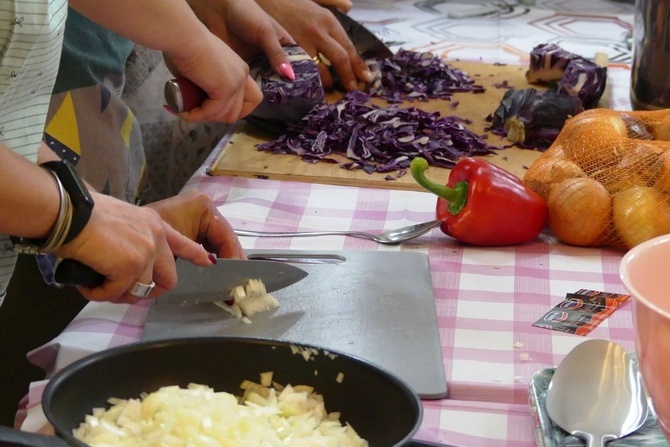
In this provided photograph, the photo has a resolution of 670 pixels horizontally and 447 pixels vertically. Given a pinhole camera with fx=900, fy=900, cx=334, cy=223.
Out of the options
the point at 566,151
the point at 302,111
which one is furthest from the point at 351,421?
the point at 302,111

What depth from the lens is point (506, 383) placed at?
Result: 0.95 metres

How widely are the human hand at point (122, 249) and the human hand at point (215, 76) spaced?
13.0 inches

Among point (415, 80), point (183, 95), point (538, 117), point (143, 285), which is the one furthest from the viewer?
point (415, 80)

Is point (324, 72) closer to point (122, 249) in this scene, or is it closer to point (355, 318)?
point (355, 318)

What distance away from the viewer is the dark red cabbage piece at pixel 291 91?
5.76 ft

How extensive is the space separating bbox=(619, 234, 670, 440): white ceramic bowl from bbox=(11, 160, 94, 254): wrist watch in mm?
510

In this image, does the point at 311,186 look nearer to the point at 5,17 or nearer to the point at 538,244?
the point at 538,244

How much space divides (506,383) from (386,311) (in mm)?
187

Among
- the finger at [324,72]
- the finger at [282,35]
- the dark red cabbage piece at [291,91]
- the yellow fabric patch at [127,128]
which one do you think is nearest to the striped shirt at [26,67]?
the yellow fabric patch at [127,128]

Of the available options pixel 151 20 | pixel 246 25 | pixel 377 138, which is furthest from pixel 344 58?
pixel 151 20

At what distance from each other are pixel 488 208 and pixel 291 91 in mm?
607

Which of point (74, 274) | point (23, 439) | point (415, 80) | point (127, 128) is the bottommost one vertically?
point (415, 80)

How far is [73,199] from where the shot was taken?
88 cm

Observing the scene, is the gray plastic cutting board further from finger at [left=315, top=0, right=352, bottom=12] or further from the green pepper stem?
finger at [left=315, top=0, right=352, bottom=12]
